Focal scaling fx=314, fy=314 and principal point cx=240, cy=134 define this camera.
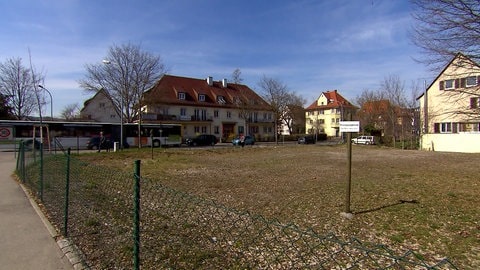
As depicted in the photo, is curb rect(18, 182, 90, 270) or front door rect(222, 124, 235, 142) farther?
front door rect(222, 124, 235, 142)

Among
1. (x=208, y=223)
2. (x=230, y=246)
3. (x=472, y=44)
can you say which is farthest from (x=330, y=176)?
(x=230, y=246)

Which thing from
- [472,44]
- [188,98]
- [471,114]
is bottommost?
[471,114]

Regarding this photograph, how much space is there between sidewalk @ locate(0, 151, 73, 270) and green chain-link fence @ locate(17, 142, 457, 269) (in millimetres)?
272

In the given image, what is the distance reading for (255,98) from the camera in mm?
A: 61156

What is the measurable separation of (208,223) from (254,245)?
1.34 m

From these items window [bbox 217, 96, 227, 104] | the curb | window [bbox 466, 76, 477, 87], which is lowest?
the curb

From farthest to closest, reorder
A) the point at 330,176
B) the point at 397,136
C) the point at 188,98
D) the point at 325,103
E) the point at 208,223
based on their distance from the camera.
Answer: the point at 325,103 < the point at 188,98 < the point at 397,136 < the point at 330,176 < the point at 208,223

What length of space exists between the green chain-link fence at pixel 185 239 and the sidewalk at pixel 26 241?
272mm

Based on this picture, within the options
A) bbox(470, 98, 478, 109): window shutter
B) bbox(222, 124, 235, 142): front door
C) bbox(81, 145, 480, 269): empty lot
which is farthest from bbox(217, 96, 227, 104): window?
bbox(470, 98, 478, 109): window shutter

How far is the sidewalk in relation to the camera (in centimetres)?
398

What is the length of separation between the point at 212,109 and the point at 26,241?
54162 mm

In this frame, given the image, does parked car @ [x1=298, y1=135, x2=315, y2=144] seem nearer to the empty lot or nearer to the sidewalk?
the empty lot

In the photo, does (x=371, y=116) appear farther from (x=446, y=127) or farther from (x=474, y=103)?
(x=474, y=103)

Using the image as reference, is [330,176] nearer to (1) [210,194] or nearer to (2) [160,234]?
(1) [210,194]
